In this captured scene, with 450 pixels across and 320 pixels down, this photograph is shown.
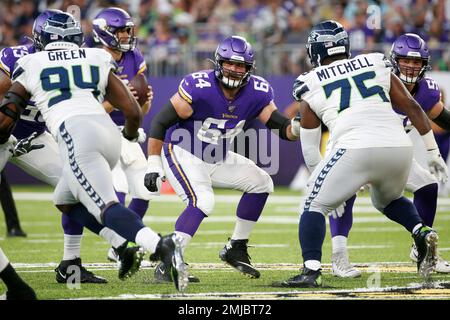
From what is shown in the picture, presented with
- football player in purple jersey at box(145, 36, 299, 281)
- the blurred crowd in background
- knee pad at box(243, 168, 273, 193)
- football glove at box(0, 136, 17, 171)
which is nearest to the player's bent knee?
football player in purple jersey at box(145, 36, 299, 281)

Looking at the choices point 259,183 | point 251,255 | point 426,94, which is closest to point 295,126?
point 259,183

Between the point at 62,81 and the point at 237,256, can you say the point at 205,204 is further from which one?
the point at 62,81

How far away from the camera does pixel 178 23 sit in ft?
53.2

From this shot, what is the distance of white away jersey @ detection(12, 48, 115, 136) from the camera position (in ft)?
17.9

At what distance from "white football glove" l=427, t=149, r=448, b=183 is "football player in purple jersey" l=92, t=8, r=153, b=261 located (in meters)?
2.42

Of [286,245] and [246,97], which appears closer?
[246,97]

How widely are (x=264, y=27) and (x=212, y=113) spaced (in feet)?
29.8

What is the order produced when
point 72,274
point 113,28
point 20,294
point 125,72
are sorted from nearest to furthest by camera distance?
point 20,294, point 72,274, point 113,28, point 125,72

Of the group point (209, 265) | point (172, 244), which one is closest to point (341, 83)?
point (172, 244)

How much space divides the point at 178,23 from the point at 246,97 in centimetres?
981

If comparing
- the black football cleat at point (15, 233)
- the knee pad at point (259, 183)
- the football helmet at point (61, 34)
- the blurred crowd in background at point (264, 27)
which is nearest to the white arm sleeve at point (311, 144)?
the knee pad at point (259, 183)

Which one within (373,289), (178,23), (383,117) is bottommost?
(178,23)

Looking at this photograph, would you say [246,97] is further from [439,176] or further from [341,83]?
[439,176]

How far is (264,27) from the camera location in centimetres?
1539
